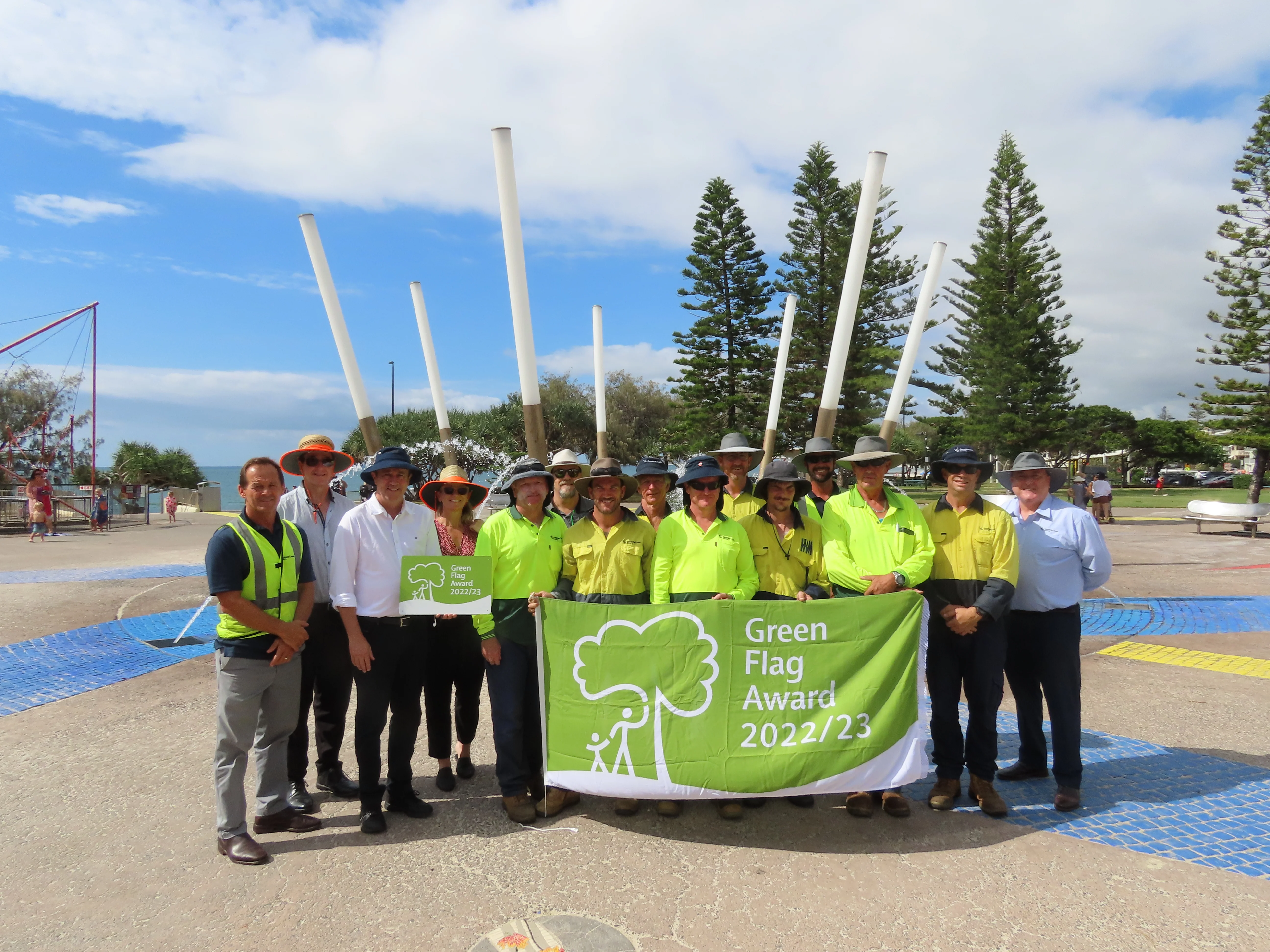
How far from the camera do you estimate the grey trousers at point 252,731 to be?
3441 millimetres

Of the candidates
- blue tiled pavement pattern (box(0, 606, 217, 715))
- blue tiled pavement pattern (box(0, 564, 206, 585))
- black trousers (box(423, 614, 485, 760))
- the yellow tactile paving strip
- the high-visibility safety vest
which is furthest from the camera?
blue tiled pavement pattern (box(0, 564, 206, 585))

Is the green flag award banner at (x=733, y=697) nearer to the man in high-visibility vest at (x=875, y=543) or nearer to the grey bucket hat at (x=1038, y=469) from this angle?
the man in high-visibility vest at (x=875, y=543)

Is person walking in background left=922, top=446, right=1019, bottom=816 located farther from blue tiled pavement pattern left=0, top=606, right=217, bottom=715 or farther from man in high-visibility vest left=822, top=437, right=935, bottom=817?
blue tiled pavement pattern left=0, top=606, right=217, bottom=715

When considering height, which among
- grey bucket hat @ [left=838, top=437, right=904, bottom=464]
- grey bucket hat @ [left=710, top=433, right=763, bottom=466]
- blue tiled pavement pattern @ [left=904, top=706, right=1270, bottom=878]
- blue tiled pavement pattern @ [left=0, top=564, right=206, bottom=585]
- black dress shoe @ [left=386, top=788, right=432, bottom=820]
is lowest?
blue tiled pavement pattern @ [left=904, top=706, right=1270, bottom=878]

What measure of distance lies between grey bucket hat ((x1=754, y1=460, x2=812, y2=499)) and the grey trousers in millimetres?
2556

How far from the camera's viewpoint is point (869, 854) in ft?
11.3

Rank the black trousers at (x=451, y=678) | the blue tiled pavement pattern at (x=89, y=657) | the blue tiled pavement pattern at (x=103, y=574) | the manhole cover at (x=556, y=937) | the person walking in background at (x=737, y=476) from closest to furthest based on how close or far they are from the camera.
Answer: the manhole cover at (x=556, y=937), the black trousers at (x=451, y=678), the person walking in background at (x=737, y=476), the blue tiled pavement pattern at (x=89, y=657), the blue tiled pavement pattern at (x=103, y=574)

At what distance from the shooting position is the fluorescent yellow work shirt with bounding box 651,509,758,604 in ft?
12.7

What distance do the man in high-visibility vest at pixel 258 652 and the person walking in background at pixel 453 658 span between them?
2.41ft

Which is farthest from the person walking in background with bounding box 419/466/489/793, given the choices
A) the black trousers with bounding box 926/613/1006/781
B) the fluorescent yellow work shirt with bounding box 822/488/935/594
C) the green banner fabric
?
the black trousers with bounding box 926/613/1006/781

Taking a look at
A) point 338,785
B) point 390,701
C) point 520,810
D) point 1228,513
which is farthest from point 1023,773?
point 1228,513

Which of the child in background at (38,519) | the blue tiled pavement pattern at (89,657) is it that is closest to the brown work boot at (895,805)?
the blue tiled pavement pattern at (89,657)

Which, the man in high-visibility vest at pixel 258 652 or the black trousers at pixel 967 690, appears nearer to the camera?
the man in high-visibility vest at pixel 258 652

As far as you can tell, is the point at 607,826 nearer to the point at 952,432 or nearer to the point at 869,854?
the point at 869,854
